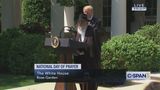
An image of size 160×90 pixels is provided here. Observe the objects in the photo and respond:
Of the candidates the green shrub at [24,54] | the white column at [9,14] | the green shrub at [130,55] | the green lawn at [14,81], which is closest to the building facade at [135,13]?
the white column at [9,14]

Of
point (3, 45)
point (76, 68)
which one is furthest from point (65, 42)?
point (3, 45)

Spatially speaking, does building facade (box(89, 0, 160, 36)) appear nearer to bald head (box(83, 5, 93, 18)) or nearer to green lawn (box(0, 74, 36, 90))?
green lawn (box(0, 74, 36, 90))

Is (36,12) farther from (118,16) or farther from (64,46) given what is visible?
(64,46)

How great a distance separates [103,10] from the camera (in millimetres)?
29359

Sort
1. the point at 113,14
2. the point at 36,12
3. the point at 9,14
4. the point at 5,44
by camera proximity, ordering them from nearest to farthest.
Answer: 1. the point at 5,44
2. the point at 113,14
3. the point at 9,14
4. the point at 36,12

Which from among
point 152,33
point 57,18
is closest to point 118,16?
point 57,18

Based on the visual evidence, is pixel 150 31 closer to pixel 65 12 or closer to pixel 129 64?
pixel 129 64

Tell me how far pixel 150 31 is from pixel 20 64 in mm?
4263

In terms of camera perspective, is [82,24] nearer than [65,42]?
No

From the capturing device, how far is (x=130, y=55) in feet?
42.1

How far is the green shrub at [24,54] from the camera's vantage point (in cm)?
1405

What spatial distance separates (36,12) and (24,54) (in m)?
17.7

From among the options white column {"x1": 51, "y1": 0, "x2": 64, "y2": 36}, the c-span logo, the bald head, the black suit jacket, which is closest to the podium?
the black suit jacket

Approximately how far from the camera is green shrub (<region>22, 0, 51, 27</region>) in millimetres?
31006
